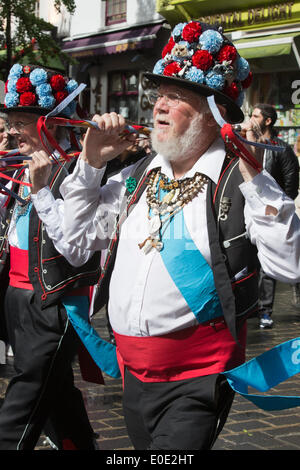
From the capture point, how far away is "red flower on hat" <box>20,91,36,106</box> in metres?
4.06

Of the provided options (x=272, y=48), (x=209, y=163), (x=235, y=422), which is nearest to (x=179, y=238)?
(x=209, y=163)

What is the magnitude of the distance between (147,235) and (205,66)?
737 mm

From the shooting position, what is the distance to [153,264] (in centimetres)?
282

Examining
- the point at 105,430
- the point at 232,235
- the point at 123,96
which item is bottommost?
the point at 123,96

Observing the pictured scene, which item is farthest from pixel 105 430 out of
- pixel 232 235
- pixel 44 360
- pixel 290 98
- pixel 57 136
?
pixel 290 98

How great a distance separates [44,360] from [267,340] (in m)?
3.67

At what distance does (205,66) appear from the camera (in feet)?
9.70

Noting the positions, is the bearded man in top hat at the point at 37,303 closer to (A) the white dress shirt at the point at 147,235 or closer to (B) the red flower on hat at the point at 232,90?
(A) the white dress shirt at the point at 147,235

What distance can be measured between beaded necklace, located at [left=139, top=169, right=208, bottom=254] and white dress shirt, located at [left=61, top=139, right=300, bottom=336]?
0.03m

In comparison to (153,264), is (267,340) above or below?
below

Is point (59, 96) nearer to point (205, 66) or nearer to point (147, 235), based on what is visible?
point (205, 66)

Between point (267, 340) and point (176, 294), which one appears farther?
point (267, 340)

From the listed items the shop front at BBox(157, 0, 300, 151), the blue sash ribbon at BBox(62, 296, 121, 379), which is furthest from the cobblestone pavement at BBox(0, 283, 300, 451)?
the shop front at BBox(157, 0, 300, 151)

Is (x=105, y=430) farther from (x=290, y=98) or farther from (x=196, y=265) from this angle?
(x=290, y=98)
